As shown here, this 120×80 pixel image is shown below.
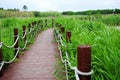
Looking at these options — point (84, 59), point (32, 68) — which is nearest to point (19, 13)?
point (32, 68)

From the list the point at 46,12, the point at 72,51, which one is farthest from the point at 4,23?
the point at 46,12

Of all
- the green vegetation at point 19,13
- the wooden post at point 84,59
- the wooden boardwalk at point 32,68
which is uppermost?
the wooden post at point 84,59

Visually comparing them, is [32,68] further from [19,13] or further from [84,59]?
[19,13]

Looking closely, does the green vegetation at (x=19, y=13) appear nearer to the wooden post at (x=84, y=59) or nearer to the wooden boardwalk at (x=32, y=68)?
the wooden boardwalk at (x=32, y=68)

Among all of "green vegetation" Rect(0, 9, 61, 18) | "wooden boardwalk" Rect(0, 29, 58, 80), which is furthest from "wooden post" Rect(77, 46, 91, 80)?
"green vegetation" Rect(0, 9, 61, 18)

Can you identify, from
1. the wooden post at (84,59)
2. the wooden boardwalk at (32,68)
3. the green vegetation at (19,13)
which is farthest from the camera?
the green vegetation at (19,13)

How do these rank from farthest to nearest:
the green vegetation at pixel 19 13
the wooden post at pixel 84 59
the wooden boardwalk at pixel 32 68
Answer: the green vegetation at pixel 19 13, the wooden boardwalk at pixel 32 68, the wooden post at pixel 84 59

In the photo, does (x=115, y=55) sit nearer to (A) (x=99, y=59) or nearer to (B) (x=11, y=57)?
(A) (x=99, y=59)

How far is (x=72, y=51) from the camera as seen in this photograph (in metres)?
5.69

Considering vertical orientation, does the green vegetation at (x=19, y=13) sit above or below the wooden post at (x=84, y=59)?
below

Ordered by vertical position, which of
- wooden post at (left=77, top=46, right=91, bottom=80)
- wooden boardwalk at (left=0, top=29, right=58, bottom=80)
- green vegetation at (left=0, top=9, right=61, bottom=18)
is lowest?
green vegetation at (left=0, top=9, right=61, bottom=18)

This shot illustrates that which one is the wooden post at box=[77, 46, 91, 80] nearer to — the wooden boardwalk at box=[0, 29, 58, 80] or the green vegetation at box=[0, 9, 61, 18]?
the wooden boardwalk at box=[0, 29, 58, 80]

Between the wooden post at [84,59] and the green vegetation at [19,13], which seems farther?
the green vegetation at [19,13]

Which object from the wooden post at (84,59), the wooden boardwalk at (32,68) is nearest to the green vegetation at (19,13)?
the wooden boardwalk at (32,68)
